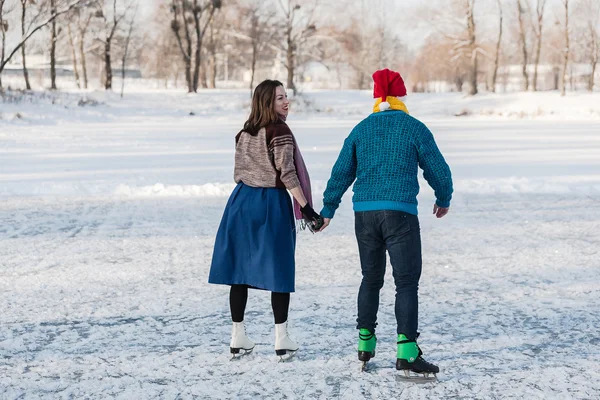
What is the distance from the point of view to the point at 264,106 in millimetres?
4141

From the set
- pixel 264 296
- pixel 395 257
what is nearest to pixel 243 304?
pixel 395 257

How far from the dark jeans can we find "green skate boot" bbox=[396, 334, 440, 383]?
77 mm

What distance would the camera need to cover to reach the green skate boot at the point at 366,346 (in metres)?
4.05

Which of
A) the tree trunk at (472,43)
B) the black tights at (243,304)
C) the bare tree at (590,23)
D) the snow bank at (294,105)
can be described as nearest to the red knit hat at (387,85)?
the black tights at (243,304)

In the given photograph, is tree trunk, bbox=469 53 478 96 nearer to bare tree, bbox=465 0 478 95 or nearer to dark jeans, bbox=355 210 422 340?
bare tree, bbox=465 0 478 95

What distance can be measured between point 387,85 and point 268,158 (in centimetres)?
80

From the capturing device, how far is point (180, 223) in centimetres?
901

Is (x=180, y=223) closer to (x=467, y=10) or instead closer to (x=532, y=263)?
(x=532, y=263)

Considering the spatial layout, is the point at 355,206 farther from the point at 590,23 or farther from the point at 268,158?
the point at 590,23

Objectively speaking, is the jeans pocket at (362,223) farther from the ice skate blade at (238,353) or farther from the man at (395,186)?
the ice skate blade at (238,353)

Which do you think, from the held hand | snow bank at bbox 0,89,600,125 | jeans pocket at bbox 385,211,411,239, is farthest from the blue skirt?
snow bank at bbox 0,89,600,125

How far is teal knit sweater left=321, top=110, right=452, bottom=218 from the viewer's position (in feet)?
12.6

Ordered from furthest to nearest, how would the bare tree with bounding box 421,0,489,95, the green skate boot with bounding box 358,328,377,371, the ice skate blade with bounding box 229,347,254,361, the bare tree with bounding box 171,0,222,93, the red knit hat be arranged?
the bare tree with bounding box 421,0,489,95 < the bare tree with bounding box 171,0,222,93 < the ice skate blade with bounding box 229,347,254,361 < the green skate boot with bounding box 358,328,377,371 < the red knit hat

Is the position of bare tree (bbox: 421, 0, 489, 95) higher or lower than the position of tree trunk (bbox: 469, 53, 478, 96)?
higher
